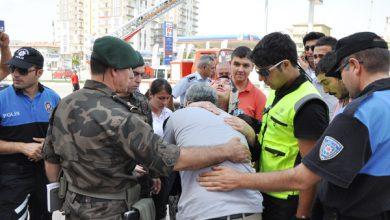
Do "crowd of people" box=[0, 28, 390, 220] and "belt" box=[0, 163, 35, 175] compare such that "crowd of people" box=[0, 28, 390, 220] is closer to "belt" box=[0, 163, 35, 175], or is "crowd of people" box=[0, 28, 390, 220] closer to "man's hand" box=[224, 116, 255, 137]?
"man's hand" box=[224, 116, 255, 137]

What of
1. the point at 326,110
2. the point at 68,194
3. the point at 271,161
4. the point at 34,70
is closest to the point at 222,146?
the point at 271,161

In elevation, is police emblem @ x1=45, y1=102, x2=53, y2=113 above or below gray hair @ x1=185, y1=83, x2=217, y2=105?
below

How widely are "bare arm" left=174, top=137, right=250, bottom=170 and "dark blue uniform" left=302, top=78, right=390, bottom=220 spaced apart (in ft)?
1.32

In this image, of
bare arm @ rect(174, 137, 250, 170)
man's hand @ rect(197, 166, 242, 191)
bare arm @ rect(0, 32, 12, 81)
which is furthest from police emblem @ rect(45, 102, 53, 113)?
man's hand @ rect(197, 166, 242, 191)

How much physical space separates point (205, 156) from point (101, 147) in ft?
1.81

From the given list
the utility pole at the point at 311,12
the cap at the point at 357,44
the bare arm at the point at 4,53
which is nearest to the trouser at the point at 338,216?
the cap at the point at 357,44

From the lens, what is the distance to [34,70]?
3045 mm

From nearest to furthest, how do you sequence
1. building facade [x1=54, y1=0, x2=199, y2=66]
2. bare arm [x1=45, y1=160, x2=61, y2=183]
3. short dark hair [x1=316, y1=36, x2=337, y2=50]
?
1. bare arm [x1=45, y1=160, x2=61, y2=183]
2. short dark hair [x1=316, y1=36, x2=337, y2=50]
3. building facade [x1=54, y1=0, x2=199, y2=66]

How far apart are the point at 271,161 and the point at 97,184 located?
1030mm

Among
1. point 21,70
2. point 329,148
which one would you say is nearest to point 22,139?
point 21,70

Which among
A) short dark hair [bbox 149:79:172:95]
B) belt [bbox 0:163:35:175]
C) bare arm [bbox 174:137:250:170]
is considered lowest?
belt [bbox 0:163:35:175]

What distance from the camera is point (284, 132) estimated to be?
2074 mm

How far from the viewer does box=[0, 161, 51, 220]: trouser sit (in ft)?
9.52

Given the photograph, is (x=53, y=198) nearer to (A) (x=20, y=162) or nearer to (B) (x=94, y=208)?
(B) (x=94, y=208)
